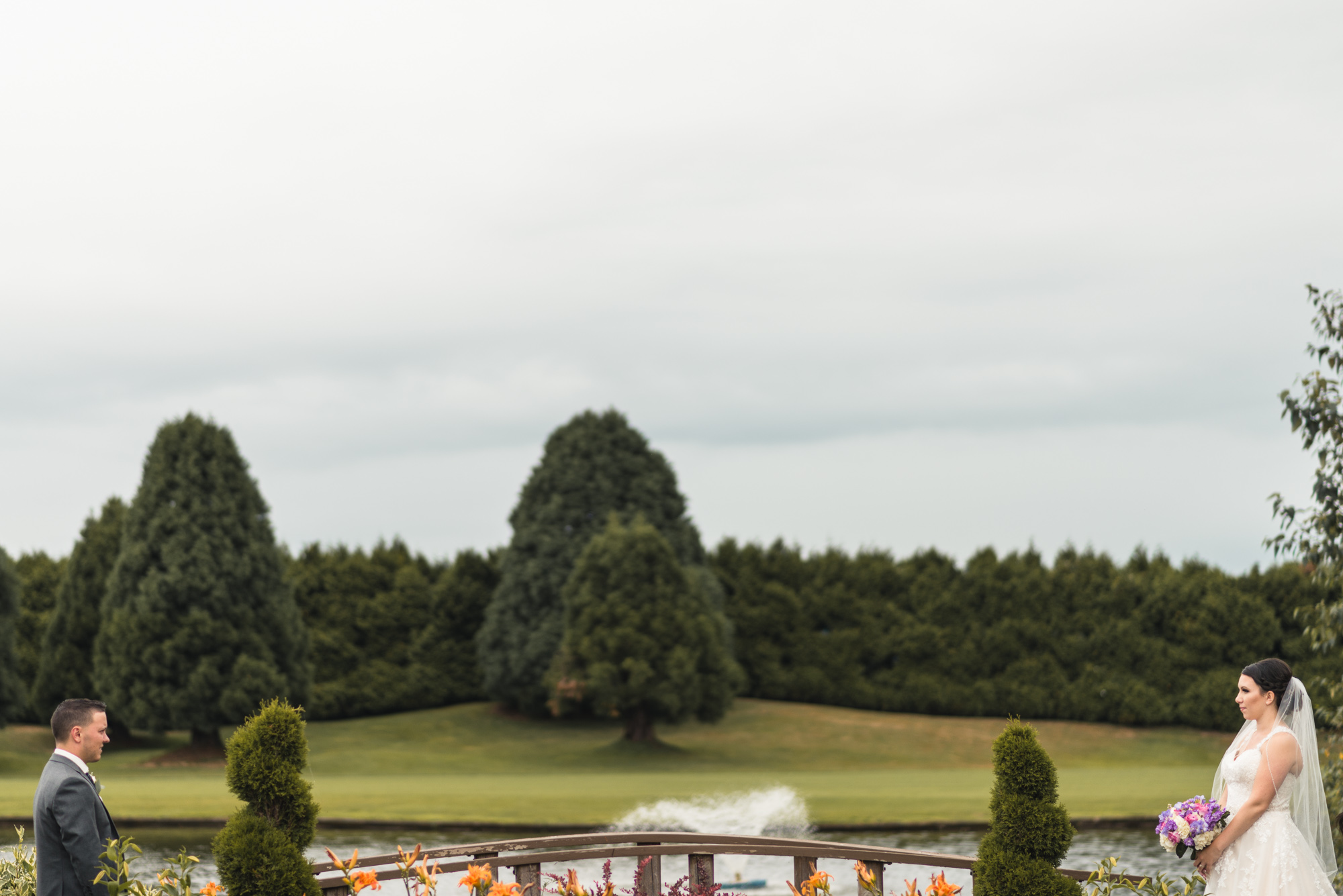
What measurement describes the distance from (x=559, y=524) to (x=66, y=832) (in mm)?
26481

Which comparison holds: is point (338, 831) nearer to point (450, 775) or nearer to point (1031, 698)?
point (450, 775)

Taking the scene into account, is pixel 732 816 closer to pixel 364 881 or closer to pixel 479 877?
pixel 364 881

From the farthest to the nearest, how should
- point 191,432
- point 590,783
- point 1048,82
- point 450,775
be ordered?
point 191,432 < point 450,775 < point 590,783 < point 1048,82

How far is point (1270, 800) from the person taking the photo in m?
6.48

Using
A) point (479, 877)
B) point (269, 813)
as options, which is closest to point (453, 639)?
point (269, 813)

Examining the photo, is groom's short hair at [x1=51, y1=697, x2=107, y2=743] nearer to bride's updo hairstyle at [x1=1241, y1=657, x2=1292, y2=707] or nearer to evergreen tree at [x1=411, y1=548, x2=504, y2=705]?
bride's updo hairstyle at [x1=1241, y1=657, x2=1292, y2=707]

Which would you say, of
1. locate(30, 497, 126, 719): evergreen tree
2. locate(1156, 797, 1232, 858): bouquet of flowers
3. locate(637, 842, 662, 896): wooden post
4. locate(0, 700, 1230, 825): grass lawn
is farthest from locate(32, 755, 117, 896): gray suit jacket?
locate(30, 497, 126, 719): evergreen tree

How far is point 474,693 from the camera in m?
33.9

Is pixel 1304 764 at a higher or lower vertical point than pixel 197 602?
lower

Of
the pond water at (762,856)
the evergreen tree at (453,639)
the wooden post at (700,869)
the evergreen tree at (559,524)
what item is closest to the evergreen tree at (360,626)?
the evergreen tree at (453,639)

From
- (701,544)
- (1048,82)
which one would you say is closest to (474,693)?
(701,544)

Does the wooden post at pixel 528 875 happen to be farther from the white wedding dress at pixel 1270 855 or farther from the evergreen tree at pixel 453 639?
the evergreen tree at pixel 453 639

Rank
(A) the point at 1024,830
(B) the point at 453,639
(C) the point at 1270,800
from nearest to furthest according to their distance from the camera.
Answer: (C) the point at 1270,800 < (A) the point at 1024,830 < (B) the point at 453,639

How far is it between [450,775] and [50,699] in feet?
34.9
